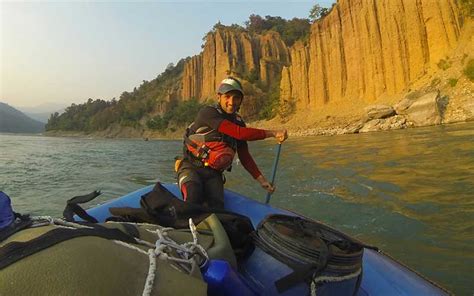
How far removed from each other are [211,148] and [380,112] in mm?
22547

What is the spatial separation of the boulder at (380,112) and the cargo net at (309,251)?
23.6m

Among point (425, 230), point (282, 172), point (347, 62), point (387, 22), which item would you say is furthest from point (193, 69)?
point (425, 230)

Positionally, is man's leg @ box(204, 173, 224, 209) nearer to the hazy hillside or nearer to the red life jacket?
the red life jacket

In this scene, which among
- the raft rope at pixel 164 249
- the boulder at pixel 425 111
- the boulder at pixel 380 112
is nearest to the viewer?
the raft rope at pixel 164 249

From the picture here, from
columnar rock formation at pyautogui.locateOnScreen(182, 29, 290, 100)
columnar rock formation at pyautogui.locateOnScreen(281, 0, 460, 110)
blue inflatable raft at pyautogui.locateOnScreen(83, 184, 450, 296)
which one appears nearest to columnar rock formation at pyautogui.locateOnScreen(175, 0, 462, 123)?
columnar rock formation at pyautogui.locateOnScreen(281, 0, 460, 110)

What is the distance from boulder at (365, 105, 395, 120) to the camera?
24172mm

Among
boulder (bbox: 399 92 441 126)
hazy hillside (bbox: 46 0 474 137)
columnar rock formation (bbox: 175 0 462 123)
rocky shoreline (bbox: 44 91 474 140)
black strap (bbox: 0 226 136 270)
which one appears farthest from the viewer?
columnar rock formation (bbox: 175 0 462 123)

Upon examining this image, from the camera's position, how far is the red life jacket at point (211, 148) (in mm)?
3645

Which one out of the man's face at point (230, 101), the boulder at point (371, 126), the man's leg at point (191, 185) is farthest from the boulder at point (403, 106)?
the man's leg at point (191, 185)

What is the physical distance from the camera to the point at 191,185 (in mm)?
3551

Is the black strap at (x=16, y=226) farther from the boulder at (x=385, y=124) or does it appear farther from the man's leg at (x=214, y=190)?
the boulder at (x=385, y=124)

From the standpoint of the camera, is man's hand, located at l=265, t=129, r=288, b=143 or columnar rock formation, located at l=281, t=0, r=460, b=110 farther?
columnar rock formation, located at l=281, t=0, r=460, b=110

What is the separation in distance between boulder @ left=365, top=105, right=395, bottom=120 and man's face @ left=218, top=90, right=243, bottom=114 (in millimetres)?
22269

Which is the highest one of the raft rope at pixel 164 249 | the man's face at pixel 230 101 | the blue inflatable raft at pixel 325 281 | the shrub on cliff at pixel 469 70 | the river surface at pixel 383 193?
the shrub on cliff at pixel 469 70
